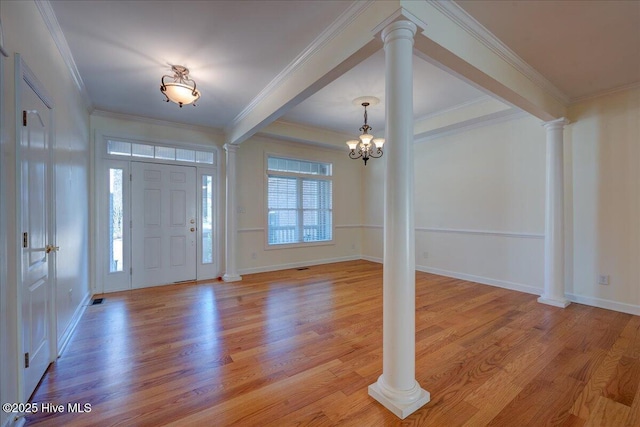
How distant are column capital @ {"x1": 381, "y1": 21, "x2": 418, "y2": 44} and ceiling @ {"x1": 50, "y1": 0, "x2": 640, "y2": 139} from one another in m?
0.49

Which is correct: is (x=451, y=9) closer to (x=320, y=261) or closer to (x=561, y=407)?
(x=561, y=407)

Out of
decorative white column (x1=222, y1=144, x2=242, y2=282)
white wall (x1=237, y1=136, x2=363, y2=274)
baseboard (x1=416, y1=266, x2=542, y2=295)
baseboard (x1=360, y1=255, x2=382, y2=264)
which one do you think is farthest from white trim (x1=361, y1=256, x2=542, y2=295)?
decorative white column (x1=222, y1=144, x2=242, y2=282)

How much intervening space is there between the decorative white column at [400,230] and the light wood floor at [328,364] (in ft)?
0.74

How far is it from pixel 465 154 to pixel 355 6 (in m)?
3.64

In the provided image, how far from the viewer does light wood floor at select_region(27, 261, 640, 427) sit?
5.52 feet

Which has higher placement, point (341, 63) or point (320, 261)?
point (341, 63)

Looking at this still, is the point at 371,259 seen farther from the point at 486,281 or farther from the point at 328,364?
the point at 328,364

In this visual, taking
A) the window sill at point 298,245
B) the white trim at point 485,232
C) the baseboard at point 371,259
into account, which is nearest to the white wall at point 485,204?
the white trim at point 485,232

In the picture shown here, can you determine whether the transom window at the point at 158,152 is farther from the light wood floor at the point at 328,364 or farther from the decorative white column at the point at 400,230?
the decorative white column at the point at 400,230

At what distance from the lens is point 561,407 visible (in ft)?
5.71

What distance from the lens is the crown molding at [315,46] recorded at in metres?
2.04

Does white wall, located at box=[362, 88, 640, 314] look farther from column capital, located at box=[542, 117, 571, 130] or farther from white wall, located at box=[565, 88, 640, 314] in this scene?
column capital, located at box=[542, 117, 571, 130]

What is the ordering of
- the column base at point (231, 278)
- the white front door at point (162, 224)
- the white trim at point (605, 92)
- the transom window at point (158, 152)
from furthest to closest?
the column base at point (231, 278)
the white front door at point (162, 224)
the transom window at point (158, 152)
the white trim at point (605, 92)

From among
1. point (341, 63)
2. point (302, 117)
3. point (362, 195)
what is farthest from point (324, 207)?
point (341, 63)
